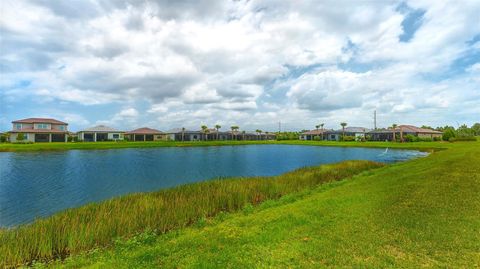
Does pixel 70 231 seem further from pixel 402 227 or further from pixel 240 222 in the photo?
pixel 402 227

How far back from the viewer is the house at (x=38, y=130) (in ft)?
202

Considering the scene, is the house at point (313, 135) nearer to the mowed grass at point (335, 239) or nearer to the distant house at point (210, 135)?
the distant house at point (210, 135)

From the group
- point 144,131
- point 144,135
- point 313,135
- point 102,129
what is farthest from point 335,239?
point 313,135

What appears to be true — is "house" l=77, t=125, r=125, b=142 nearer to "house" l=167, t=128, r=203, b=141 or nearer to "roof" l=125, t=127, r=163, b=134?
"roof" l=125, t=127, r=163, b=134

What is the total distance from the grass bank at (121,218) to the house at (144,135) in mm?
78190

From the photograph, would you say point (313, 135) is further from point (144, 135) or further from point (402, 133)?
point (144, 135)

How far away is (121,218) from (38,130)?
7194cm

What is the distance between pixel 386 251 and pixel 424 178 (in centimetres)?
892

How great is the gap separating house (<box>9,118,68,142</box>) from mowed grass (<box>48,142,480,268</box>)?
238ft

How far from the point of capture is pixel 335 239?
660cm

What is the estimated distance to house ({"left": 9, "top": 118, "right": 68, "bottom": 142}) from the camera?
202ft

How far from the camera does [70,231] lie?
840 centimetres

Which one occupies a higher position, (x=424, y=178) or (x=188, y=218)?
(x=424, y=178)

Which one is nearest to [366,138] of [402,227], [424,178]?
[424,178]
